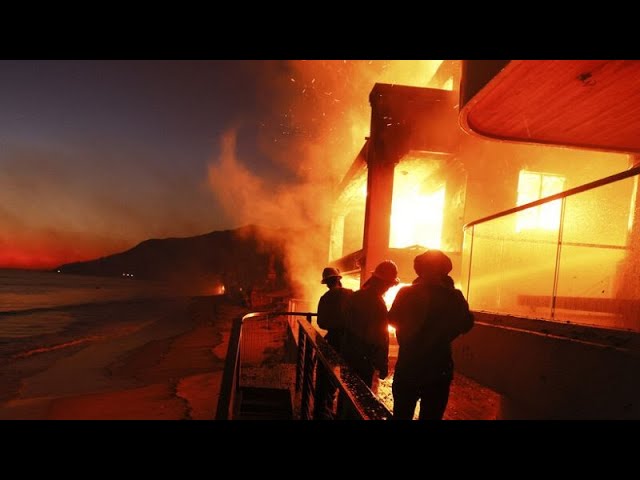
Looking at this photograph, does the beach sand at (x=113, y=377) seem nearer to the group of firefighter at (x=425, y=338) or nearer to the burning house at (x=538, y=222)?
the burning house at (x=538, y=222)

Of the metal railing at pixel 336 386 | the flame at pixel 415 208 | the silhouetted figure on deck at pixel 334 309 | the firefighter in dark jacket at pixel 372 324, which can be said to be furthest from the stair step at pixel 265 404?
the flame at pixel 415 208

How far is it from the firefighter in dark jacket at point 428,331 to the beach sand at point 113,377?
7.71 m

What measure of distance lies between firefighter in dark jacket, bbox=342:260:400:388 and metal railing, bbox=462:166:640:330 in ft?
7.44

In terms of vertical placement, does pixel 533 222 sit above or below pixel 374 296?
above

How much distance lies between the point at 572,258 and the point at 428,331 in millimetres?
2904

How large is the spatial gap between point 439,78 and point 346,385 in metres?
12.8

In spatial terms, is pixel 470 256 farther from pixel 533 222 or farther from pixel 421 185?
pixel 421 185

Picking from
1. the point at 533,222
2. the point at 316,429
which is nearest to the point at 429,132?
the point at 533,222

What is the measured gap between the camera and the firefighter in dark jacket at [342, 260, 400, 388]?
3967 millimetres

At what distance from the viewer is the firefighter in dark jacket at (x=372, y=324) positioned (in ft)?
13.0

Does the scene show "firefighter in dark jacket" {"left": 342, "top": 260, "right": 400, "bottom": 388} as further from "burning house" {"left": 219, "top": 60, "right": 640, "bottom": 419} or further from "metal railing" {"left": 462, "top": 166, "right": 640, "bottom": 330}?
"metal railing" {"left": 462, "top": 166, "right": 640, "bottom": 330}

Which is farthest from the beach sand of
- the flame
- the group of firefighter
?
the flame
